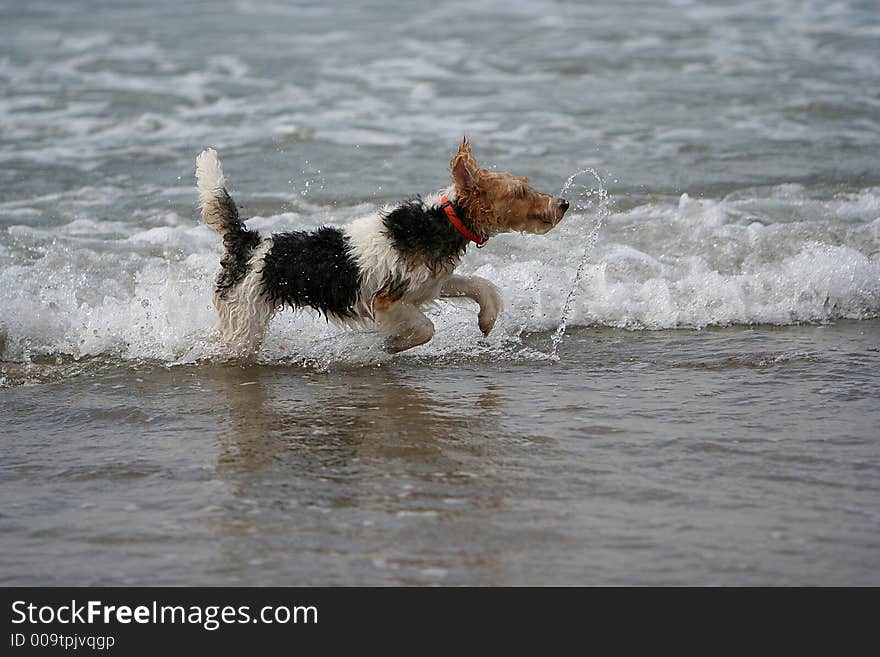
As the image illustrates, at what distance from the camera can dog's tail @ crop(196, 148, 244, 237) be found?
633 cm

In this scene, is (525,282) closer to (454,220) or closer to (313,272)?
(454,220)

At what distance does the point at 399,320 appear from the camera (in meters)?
6.38

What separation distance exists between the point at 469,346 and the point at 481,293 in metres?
0.43

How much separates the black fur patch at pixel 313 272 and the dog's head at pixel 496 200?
0.76 metres

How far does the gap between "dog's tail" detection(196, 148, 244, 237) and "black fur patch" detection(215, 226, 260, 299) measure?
1.4 inches

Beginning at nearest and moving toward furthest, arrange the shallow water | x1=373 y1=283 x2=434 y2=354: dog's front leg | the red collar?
the shallow water → the red collar → x1=373 y1=283 x2=434 y2=354: dog's front leg

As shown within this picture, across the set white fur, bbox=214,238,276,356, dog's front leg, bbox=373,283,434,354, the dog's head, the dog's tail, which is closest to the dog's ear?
the dog's head

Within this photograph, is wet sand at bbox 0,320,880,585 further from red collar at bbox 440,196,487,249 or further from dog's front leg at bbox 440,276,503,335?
red collar at bbox 440,196,487,249

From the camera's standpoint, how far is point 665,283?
25.4ft

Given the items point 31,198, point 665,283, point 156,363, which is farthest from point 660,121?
point 156,363

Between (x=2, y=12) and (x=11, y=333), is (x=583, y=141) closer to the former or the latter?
(x=11, y=333)

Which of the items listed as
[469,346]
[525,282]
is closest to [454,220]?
[469,346]
